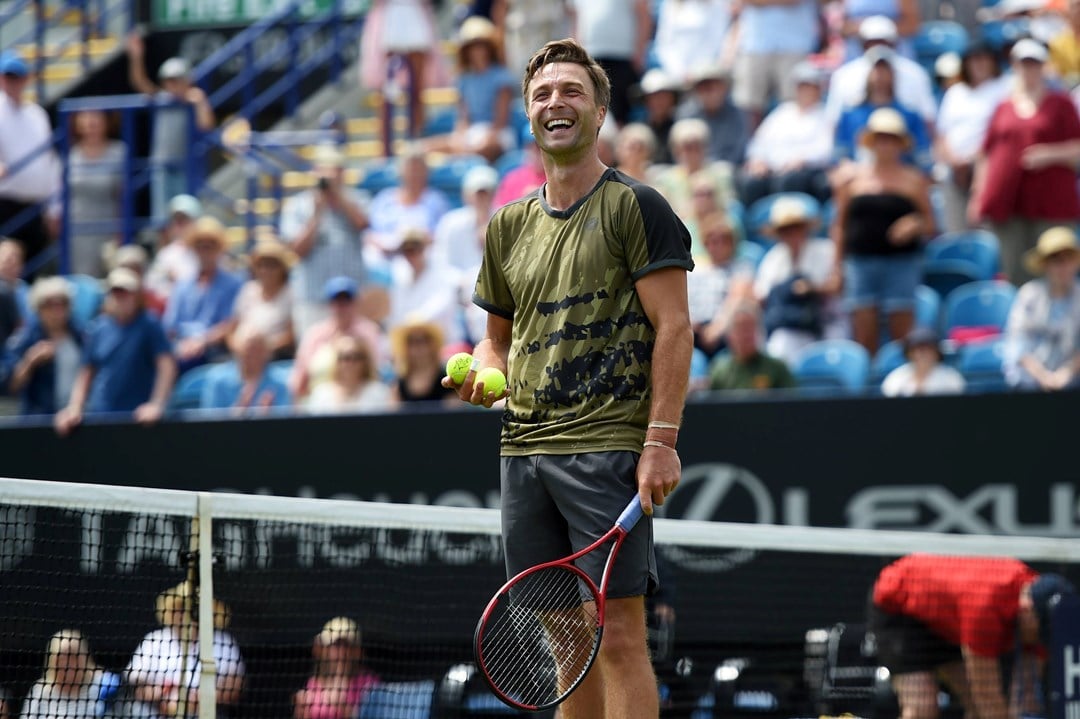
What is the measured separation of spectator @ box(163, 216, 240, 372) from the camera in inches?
458

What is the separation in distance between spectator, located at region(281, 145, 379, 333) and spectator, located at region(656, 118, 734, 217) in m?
1.99

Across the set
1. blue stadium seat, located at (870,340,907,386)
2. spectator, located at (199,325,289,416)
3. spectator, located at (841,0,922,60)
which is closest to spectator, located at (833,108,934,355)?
blue stadium seat, located at (870,340,907,386)

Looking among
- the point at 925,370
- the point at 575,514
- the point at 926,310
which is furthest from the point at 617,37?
the point at 575,514

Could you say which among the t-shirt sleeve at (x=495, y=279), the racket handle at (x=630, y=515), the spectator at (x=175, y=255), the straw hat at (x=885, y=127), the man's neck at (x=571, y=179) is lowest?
the racket handle at (x=630, y=515)

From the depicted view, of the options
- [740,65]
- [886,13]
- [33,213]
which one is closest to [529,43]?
[740,65]

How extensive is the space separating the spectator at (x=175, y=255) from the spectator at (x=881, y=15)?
15.5 ft

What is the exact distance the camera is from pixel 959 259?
10578 millimetres

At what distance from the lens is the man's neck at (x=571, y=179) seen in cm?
484

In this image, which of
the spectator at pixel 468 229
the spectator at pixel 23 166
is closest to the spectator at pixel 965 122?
the spectator at pixel 468 229

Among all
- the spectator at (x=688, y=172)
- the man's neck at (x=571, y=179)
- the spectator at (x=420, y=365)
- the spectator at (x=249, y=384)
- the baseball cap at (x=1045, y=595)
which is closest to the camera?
the man's neck at (x=571, y=179)

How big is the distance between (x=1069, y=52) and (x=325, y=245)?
4881 millimetres

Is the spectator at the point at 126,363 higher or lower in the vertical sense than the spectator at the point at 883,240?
lower

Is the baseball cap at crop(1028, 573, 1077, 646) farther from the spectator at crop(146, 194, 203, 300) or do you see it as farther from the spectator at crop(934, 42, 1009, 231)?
the spectator at crop(146, 194, 203, 300)

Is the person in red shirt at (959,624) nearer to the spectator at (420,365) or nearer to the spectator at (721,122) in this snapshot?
the spectator at (420,365)
